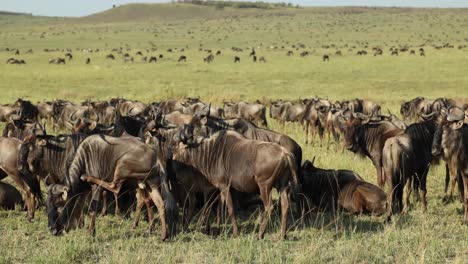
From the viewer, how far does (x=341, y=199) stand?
812 cm

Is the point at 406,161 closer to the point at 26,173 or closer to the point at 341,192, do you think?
the point at 341,192

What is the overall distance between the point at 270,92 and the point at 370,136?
16417 mm

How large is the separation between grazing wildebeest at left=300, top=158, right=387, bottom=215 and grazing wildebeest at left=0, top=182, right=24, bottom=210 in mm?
4278

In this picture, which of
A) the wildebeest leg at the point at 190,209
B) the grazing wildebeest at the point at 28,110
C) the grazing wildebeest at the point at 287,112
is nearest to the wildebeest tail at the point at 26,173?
the wildebeest leg at the point at 190,209

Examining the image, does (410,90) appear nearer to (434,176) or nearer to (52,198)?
(434,176)

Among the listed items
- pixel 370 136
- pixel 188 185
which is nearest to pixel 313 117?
pixel 370 136

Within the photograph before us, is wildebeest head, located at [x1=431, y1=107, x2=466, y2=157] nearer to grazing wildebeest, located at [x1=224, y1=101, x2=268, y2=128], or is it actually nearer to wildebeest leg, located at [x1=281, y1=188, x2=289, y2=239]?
wildebeest leg, located at [x1=281, y1=188, x2=289, y2=239]

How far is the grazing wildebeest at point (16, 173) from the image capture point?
7809mm

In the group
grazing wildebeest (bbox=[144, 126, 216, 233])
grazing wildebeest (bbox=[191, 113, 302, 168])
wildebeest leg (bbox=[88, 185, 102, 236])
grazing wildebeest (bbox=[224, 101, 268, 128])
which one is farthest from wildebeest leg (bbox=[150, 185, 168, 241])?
grazing wildebeest (bbox=[224, 101, 268, 128])

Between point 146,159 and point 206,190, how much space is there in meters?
1.07

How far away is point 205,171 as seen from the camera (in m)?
7.24

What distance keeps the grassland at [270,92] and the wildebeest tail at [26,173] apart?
39 centimetres

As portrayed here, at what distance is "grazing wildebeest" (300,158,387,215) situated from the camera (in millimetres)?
7957

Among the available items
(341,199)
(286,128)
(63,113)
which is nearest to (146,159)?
(341,199)
